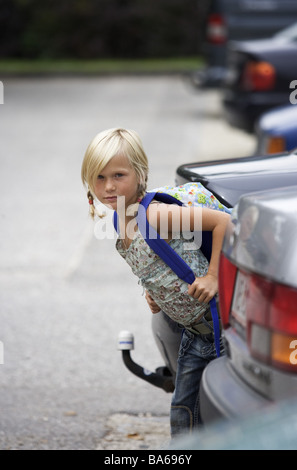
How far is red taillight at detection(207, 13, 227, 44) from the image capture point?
14.4 meters

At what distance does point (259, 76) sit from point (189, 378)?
292 inches

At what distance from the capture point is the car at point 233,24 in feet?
47.3

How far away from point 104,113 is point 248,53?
15.5 feet

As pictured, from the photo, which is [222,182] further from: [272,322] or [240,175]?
[272,322]

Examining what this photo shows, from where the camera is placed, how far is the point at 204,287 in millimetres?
2752

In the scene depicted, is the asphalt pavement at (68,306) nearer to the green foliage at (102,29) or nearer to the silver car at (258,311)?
the silver car at (258,311)


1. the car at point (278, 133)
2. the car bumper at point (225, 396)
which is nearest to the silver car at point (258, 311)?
the car bumper at point (225, 396)

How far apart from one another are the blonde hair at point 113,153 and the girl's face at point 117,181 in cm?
2

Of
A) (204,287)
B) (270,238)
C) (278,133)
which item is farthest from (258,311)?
(278,133)

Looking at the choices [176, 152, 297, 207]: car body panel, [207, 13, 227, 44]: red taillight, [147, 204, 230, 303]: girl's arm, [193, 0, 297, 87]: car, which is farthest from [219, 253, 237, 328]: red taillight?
[207, 13, 227, 44]: red taillight

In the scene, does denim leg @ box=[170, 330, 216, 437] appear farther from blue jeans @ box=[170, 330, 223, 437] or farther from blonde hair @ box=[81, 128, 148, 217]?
blonde hair @ box=[81, 128, 148, 217]

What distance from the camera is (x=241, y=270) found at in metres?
2.34

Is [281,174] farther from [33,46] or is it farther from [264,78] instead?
[33,46]

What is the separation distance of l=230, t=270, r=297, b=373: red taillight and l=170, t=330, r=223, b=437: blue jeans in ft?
2.33
